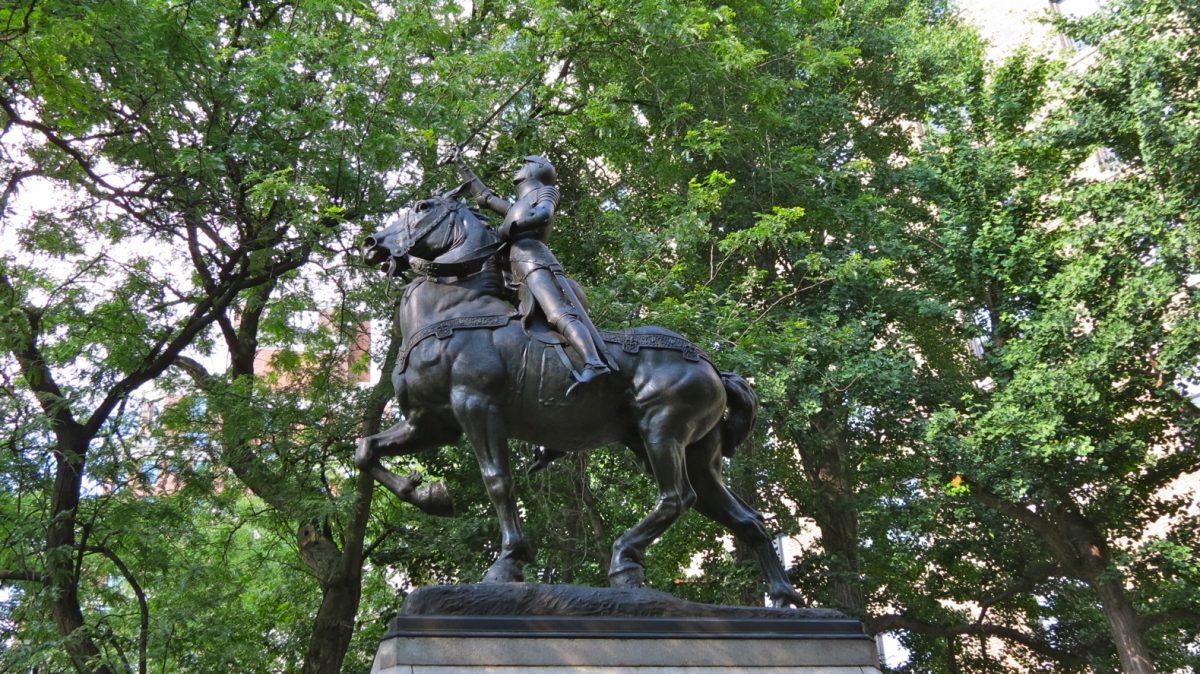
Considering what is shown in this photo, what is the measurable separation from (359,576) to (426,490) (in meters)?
8.66

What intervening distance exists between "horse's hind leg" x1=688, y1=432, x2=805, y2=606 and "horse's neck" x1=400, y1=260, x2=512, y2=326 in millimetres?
1748

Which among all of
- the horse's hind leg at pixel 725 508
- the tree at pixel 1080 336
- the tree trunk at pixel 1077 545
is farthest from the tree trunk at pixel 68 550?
the tree trunk at pixel 1077 545

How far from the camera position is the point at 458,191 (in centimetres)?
818

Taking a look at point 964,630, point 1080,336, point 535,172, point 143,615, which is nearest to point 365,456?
point 535,172

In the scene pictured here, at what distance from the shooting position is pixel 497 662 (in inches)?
230

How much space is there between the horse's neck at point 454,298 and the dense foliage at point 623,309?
4.79 meters

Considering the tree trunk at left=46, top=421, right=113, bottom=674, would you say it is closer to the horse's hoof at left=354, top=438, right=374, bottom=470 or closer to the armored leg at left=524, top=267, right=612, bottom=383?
the horse's hoof at left=354, top=438, right=374, bottom=470

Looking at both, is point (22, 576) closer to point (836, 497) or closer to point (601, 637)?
point (601, 637)

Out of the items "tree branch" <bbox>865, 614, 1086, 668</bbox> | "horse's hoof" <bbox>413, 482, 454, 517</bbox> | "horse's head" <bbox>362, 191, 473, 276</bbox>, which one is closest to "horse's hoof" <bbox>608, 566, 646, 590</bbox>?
"horse's hoof" <bbox>413, 482, 454, 517</bbox>

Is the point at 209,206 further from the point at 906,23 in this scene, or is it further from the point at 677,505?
the point at 906,23

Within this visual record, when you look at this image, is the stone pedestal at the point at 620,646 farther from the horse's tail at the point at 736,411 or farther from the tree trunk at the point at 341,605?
the tree trunk at the point at 341,605

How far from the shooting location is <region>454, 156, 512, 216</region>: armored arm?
26.5 ft

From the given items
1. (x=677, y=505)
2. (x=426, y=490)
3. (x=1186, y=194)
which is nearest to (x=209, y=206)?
(x=426, y=490)

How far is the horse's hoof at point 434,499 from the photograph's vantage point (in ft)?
Result: 23.2
